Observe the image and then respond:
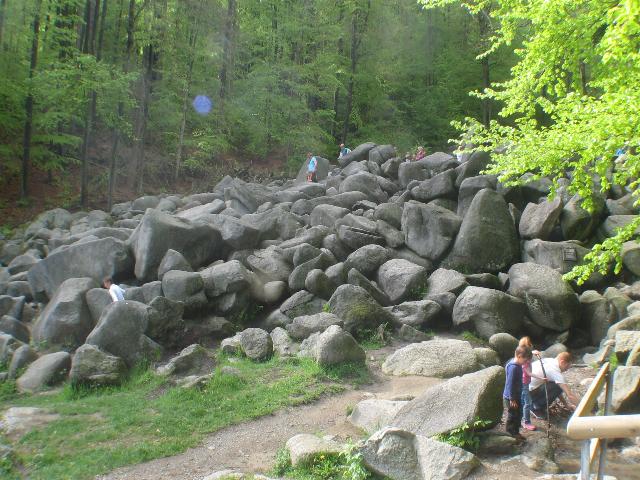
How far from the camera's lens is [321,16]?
3306 centimetres

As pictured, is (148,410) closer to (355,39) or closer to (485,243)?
(485,243)

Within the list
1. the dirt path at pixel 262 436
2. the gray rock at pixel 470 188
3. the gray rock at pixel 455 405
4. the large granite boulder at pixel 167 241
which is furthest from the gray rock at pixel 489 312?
the large granite boulder at pixel 167 241

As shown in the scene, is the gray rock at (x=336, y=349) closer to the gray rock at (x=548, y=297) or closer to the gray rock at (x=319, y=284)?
the gray rock at (x=319, y=284)

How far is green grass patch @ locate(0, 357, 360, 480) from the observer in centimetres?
845

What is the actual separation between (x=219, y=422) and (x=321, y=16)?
28800mm

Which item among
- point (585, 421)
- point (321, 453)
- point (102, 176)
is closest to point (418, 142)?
point (102, 176)

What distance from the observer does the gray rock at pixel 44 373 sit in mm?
11451

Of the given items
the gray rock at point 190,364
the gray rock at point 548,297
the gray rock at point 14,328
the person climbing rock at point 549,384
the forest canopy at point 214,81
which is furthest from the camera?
the forest canopy at point 214,81

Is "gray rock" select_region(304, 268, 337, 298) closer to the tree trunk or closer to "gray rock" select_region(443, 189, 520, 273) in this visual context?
"gray rock" select_region(443, 189, 520, 273)

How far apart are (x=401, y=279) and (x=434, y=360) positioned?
15.4 feet

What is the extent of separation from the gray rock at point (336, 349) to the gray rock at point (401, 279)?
422cm

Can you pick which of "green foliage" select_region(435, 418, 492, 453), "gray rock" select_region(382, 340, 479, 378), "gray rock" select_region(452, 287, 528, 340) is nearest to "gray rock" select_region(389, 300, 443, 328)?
"gray rock" select_region(452, 287, 528, 340)

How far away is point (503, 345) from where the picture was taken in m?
12.5

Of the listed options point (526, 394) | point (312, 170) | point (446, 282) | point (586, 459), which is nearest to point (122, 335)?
point (526, 394)
